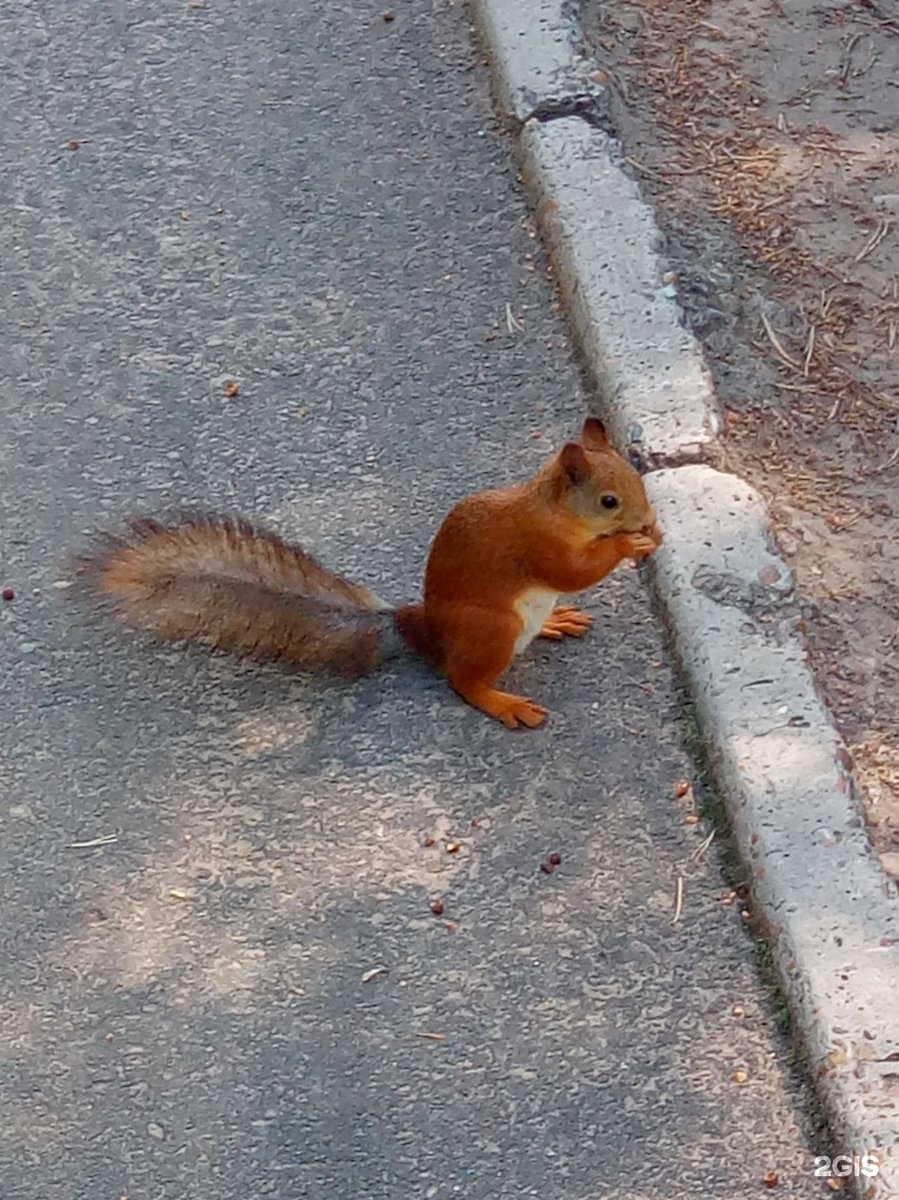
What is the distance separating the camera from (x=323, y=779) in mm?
2592

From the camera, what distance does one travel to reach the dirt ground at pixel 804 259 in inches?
108

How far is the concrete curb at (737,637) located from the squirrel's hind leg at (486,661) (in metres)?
0.28

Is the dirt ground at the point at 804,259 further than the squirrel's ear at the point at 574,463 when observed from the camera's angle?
Yes

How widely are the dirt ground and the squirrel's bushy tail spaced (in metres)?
0.73

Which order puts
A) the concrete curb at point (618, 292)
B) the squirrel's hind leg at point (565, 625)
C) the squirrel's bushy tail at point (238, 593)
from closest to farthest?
the squirrel's bushy tail at point (238, 593), the squirrel's hind leg at point (565, 625), the concrete curb at point (618, 292)

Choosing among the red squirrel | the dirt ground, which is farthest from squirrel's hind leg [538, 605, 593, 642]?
the dirt ground

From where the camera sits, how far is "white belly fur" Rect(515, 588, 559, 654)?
259 cm

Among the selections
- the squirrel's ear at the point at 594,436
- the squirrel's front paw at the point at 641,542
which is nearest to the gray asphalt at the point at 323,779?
the squirrel's front paw at the point at 641,542

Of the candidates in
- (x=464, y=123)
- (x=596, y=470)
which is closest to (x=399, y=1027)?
(x=596, y=470)

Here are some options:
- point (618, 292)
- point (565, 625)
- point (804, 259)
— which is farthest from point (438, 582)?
point (804, 259)

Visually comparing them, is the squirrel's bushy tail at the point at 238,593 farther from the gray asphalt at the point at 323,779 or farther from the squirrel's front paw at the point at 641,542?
the squirrel's front paw at the point at 641,542

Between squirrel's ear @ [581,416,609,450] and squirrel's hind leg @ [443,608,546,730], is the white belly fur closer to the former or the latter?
squirrel's hind leg @ [443,608,546,730]

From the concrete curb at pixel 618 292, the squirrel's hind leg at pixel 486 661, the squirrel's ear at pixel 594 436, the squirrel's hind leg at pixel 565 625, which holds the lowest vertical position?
the squirrel's hind leg at pixel 565 625

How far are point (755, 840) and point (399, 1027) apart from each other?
56 centimetres
